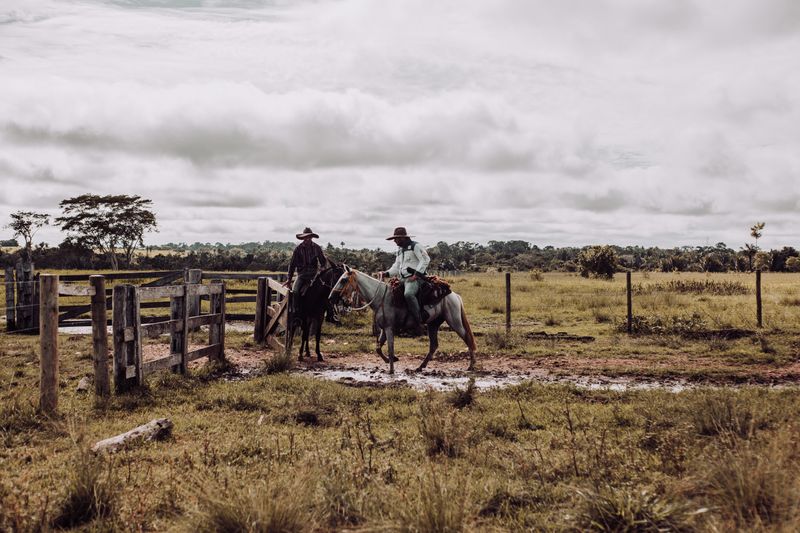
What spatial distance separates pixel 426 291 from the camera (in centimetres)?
1222

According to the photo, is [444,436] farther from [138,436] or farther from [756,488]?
[138,436]

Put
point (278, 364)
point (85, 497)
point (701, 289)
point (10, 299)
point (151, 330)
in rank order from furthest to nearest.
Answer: point (701, 289) → point (10, 299) → point (278, 364) → point (151, 330) → point (85, 497)

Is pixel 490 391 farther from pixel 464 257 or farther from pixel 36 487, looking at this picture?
pixel 464 257

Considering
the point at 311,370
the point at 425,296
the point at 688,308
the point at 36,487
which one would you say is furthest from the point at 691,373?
the point at 688,308

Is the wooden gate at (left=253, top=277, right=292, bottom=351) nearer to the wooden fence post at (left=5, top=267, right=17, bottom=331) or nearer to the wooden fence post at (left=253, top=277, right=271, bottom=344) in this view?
the wooden fence post at (left=253, top=277, right=271, bottom=344)

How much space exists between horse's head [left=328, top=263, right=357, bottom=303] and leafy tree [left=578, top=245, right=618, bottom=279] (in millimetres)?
51140

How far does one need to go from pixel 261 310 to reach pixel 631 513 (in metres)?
12.2

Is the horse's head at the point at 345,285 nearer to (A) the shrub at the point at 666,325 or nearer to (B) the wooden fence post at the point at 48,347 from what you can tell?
(B) the wooden fence post at the point at 48,347

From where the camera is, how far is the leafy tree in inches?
2346

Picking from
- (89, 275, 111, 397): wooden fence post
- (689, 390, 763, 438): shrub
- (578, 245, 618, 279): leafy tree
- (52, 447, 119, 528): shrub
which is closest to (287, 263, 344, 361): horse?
(89, 275, 111, 397): wooden fence post

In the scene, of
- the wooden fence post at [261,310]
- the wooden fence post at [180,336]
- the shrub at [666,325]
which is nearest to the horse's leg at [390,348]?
the wooden fence post at [180,336]

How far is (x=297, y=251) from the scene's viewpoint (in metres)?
13.5

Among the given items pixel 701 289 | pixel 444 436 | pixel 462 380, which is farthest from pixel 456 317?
pixel 701 289

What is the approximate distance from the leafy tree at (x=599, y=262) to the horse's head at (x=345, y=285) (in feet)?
168
